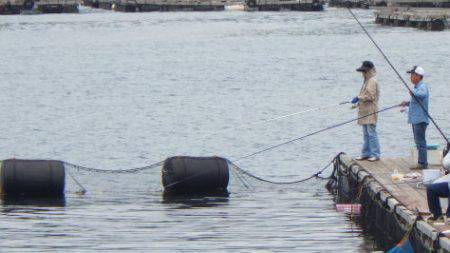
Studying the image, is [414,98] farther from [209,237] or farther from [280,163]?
[280,163]

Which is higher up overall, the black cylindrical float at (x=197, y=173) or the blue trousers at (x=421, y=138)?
the blue trousers at (x=421, y=138)

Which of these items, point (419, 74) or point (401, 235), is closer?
point (401, 235)

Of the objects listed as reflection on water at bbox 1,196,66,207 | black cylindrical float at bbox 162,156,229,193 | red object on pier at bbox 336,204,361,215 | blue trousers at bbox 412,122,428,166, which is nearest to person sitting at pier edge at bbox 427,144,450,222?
blue trousers at bbox 412,122,428,166

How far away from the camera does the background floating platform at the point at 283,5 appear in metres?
153

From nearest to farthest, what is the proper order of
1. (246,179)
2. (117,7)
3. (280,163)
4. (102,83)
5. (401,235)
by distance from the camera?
(401,235) → (246,179) → (280,163) → (102,83) → (117,7)

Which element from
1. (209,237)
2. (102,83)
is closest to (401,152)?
(209,237)

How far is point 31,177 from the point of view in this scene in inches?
872

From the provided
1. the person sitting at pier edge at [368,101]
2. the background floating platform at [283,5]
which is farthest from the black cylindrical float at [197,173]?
the background floating platform at [283,5]

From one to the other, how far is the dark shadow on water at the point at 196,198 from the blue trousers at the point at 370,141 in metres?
2.67

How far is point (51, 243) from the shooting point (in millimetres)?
18781

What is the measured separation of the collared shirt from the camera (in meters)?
19.0

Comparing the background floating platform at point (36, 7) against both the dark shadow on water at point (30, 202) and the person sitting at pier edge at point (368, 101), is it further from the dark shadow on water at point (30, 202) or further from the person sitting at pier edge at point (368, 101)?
the person sitting at pier edge at point (368, 101)

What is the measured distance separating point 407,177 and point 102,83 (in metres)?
42.1

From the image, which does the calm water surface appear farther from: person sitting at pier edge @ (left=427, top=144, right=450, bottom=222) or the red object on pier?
person sitting at pier edge @ (left=427, top=144, right=450, bottom=222)
